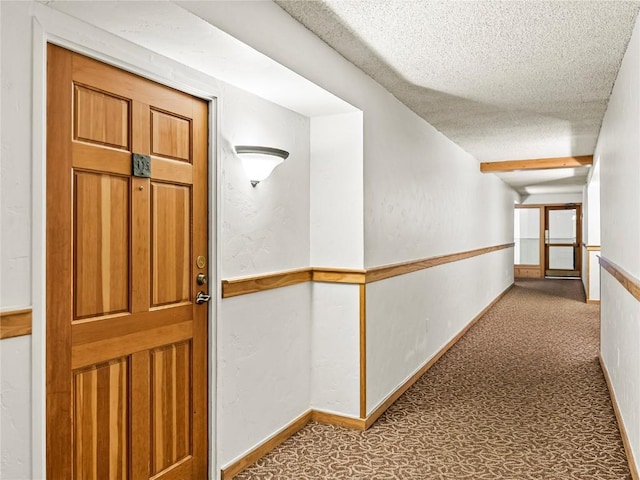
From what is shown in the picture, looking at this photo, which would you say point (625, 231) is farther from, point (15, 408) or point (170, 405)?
point (15, 408)

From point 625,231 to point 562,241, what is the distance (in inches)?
426

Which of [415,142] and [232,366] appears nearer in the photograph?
[232,366]

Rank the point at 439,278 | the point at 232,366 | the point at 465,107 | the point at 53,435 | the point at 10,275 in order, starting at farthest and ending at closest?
the point at 439,278 < the point at 465,107 < the point at 232,366 < the point at 53,435 < the point at 10,275

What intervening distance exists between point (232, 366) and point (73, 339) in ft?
2.98

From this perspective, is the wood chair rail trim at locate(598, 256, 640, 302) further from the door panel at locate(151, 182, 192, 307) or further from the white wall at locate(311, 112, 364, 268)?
the door panel at locate(151, 182, 192, 307)

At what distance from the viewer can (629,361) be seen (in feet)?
8.72

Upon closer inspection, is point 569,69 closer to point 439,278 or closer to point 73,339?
point 439,278

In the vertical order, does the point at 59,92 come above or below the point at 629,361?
above

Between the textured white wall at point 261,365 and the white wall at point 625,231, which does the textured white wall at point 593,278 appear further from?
the textured white wall at point 261,365

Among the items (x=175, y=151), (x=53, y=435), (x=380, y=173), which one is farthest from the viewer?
(x=380, y=173)

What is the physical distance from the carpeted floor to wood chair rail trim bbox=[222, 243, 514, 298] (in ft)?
3.13

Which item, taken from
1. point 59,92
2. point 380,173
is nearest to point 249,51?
point 59,92

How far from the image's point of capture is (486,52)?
276cm

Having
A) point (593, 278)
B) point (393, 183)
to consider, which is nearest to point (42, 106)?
point (393, 183)
